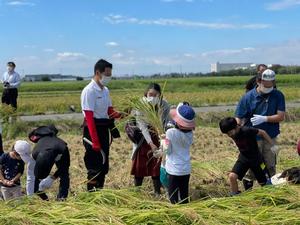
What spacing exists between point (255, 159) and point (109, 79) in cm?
A: 179

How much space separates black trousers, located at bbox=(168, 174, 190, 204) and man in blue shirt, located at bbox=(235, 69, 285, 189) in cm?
113

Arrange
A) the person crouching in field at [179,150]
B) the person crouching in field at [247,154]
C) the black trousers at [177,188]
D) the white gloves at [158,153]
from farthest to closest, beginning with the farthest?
the person crouching in field at [247,154]
the white gloves at [158,153]
the black trousers at [177,188]
the person crouching in field at [179,150]

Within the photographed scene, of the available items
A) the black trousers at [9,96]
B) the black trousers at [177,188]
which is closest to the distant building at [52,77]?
the black trousers at [9,96]

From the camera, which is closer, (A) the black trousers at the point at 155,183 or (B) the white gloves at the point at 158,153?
(B) the white gloves at the point at 158,153

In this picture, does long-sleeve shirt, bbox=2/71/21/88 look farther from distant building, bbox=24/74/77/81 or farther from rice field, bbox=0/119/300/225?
distant building, bbox=24/74/77/81

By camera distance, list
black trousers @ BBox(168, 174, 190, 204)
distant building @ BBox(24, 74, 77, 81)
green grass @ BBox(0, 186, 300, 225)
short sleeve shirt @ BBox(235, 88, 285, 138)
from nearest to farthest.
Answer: green grass @ BBox(0, 186, 300, 225)
black trousers @ BBox(168, 174, 190, 204)
short sleeve shirt @ BBox(235, 88, 285, 138)
distant building @ BBox(24, 74, 77, 81)

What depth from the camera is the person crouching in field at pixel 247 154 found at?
17.5 feet

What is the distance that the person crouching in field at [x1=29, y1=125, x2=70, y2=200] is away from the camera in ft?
16.9

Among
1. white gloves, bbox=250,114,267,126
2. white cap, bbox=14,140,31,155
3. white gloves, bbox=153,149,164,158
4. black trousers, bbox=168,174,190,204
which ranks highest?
white gloves, bbox=250,114,267,126

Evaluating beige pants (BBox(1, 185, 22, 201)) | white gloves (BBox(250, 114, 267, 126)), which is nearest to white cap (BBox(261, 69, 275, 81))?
white gloves (BBox(250, 114, 267, 126))

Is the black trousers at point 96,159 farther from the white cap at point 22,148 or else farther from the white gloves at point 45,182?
the white cap at point 22,148

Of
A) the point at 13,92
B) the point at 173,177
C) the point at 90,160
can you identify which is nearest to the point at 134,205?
the point at 173,177

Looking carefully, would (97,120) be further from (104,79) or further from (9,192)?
(9,192)

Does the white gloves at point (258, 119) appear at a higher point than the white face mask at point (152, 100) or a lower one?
lower
